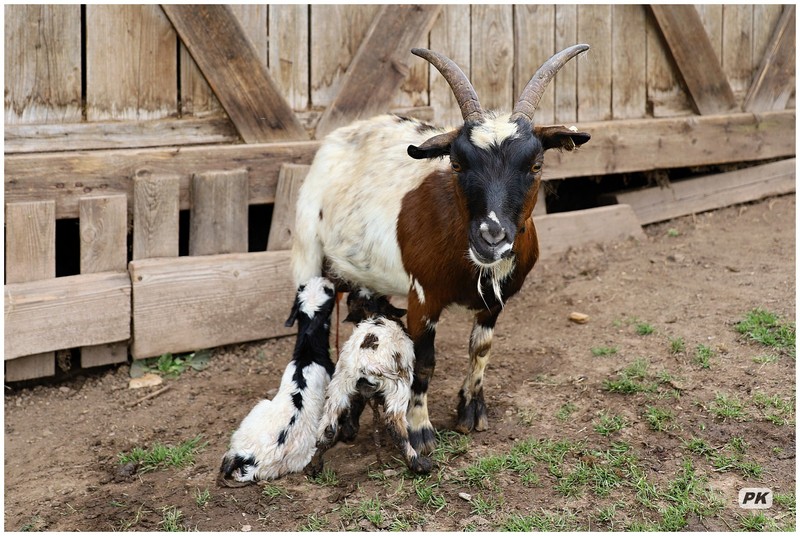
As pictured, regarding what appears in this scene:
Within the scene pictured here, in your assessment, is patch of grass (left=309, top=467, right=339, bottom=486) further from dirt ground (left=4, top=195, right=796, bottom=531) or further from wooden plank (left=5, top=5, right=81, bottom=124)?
wooden plank (left=5, top=5, right=81, bottom=124)

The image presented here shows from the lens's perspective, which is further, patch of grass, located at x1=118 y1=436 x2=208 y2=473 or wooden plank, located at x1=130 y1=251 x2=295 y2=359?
wooden plank, located at x1=130 y1=251 x2=295 y2=359

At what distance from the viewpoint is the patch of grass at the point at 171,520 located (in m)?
4.12

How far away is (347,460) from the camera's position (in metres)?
4.62

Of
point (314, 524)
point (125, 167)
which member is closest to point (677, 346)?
point (314, 524)

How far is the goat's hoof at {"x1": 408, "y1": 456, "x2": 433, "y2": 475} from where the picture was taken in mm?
4344

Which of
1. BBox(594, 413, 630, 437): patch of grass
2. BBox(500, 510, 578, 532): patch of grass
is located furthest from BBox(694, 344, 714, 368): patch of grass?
BBox(500, 510, 578, 532): patch of grass

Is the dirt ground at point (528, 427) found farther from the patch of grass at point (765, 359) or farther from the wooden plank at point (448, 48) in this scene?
the wooden plank at point (448, 48)

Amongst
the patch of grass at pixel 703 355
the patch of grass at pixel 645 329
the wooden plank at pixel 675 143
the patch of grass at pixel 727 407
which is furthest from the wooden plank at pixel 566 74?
the patch of grass at pixel 727 407

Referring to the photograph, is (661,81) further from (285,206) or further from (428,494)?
(428,494)

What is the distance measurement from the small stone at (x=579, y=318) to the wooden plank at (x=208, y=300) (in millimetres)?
2017

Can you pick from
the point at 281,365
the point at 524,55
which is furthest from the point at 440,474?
the point at 524,55

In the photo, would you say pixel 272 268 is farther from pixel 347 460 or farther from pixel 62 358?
pixel 347 460

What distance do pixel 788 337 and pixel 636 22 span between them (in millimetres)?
3249

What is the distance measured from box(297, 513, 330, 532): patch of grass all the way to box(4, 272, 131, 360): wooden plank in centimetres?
229
